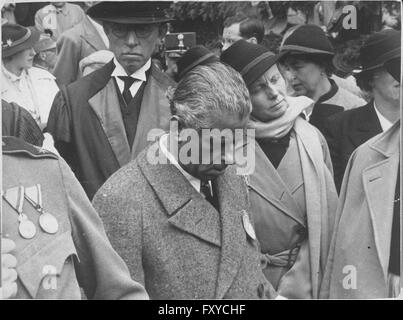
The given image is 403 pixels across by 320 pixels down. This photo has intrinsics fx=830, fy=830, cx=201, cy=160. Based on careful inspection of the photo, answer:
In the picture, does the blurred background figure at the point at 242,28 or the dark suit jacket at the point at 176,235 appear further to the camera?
the blurred background figure at the point at 242,28

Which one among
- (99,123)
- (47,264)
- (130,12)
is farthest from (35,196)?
(130,12)

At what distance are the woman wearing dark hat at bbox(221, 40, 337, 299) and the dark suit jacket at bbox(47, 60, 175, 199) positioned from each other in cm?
39

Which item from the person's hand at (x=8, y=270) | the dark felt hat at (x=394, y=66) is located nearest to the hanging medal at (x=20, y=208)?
the person's hand at (x=8, y=270)

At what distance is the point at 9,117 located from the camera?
401 centimetres

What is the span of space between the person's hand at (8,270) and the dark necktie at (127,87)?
0.88m

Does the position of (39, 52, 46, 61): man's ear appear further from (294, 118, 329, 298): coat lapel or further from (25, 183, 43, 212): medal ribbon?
(294, 118, 329, 298): coat lapel

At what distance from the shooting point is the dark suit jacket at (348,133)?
159 inches

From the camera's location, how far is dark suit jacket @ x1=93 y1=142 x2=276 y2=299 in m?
3.61

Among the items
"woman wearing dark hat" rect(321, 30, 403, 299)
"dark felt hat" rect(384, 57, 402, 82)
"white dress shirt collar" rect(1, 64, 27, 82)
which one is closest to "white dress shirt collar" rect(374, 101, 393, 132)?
"woman wearing dark hat" rect(321, 30, 403, 299)

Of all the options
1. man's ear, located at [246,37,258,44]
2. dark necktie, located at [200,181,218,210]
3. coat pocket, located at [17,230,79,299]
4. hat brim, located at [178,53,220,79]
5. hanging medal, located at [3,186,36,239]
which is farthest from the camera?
man's ear, located at [246,37,258,44]

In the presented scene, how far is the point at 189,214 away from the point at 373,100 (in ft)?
3.61

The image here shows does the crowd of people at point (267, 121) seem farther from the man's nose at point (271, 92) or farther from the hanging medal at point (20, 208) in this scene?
the hanging medal at point (20, 208)

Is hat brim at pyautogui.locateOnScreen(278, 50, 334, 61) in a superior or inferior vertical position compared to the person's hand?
Result: superior
